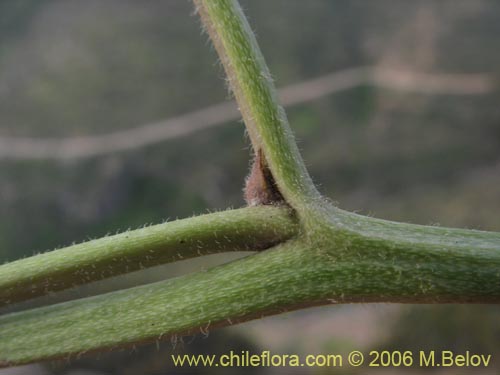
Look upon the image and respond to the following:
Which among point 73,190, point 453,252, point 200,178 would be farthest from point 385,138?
point 453,252

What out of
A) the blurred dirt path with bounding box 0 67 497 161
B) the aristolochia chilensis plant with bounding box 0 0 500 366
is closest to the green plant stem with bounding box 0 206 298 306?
the aristolochia chilensis plant with bounding box 0 0 500 366

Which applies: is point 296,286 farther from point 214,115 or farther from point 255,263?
point 214,115

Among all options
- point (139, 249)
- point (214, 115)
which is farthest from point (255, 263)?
point (214, 115)

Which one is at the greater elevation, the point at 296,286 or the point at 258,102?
the point at 258,102

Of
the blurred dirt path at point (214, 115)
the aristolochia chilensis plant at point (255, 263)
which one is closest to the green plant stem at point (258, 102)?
the aristolochia chilensis plant at point (255, 263)

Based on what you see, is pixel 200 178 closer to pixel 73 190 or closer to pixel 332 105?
pixel 73 190

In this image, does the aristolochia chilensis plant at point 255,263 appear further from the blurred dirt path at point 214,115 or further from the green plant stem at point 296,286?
the blurred dirt path at point 214,115

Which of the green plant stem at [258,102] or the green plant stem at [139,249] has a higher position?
the green plant stem at [258,102]
